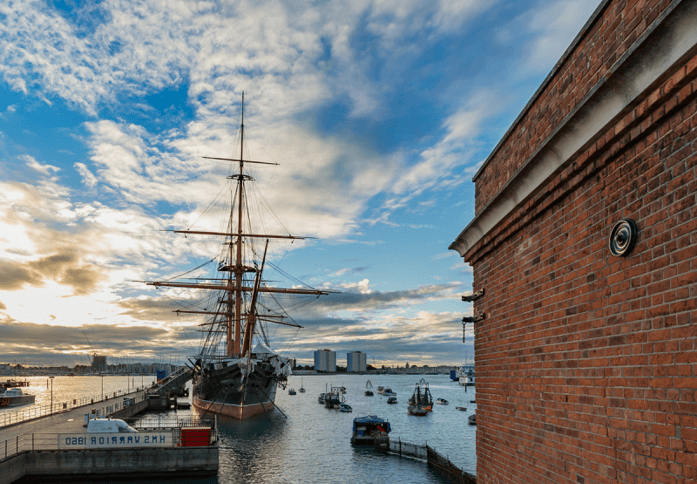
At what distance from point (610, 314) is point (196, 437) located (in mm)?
32062

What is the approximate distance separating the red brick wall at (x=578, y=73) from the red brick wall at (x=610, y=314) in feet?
1.02

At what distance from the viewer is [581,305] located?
196 inches

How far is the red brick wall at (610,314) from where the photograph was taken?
3621mm

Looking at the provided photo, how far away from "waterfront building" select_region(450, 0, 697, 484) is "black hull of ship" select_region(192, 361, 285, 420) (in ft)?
188

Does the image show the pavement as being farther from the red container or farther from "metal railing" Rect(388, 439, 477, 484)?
"metal railing" Rect(388, 439, 477, 484)

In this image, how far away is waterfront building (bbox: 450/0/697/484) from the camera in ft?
11.9

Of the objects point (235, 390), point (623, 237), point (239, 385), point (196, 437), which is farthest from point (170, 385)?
point (623, 237)

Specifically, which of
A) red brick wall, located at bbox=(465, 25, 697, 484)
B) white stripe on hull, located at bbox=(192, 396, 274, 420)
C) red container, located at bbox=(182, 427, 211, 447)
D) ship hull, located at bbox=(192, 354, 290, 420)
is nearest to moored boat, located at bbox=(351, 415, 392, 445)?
ship hull, located at bbox=(192, 354, 290, 420)

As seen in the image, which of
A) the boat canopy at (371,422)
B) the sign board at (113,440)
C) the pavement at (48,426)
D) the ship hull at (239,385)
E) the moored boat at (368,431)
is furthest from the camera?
the ship hull at (239,385)

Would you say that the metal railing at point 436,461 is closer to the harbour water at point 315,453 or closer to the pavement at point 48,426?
the harbour water at point 315,453

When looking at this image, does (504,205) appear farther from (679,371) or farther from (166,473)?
(166,473)

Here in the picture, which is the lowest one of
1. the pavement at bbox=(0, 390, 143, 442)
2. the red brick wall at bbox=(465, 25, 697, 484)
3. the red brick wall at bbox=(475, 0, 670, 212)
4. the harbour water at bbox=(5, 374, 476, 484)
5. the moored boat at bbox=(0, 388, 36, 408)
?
the moored boat at bbox=(0, 388, 36, 408)

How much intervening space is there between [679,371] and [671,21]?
2.43 m

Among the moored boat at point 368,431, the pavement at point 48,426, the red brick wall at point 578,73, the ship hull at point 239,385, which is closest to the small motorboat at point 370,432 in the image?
the moored boat at point 368,431
